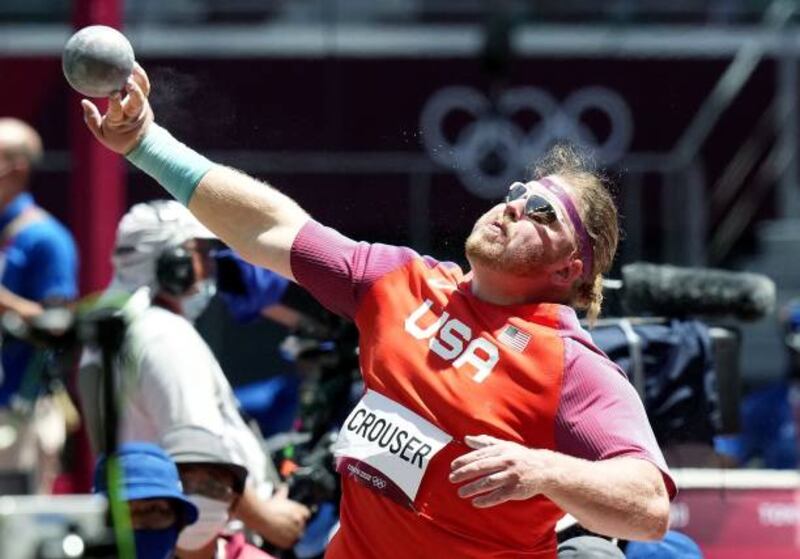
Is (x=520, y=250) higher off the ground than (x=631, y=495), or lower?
higher

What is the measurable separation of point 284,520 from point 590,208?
1.92 m

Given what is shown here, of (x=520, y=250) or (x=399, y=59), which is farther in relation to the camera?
(x=399, y=59)

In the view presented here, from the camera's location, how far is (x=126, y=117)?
4.30m

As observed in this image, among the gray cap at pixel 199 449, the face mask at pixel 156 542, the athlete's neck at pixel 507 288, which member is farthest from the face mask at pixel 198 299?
the athlete's neck at pixel 507 288

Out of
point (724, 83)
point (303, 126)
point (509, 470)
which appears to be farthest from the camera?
point (724, 83)

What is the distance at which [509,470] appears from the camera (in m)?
3.81

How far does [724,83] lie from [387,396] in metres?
11.6

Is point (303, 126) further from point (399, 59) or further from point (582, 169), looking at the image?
point (399, 59)

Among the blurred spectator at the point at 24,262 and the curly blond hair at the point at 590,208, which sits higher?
the curly blond hair at the point at 590,208

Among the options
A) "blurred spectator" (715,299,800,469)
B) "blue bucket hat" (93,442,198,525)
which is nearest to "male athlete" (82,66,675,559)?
"blue bucket hat" (93,442,198,525)

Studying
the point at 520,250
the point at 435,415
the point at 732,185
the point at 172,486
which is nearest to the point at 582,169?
the point at 520,250

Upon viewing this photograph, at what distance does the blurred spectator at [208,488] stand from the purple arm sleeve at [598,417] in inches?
63.3

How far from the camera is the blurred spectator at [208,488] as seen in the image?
548 cm

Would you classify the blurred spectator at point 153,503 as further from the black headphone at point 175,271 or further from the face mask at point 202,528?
the black headphone at point 175,271
